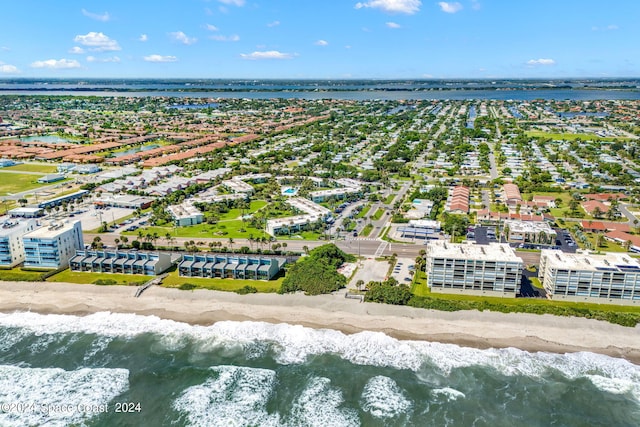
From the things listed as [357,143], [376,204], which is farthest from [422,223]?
[357,143]

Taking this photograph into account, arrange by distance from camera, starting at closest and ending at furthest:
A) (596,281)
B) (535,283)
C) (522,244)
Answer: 1. (596,281)
2. (535,283)
3. (522,244)

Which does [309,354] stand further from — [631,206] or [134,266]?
[631,206]

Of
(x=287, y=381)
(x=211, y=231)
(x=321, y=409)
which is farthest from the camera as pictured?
(x=211, y=231)

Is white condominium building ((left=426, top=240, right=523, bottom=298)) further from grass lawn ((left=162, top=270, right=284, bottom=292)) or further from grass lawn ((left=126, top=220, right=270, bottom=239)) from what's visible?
grass lawn ((left=126, top=220, right=270, bottom=239))

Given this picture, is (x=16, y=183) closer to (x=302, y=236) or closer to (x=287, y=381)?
(x=302, y=236)

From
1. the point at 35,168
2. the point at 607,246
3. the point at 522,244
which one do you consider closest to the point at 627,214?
the point at 607,246
